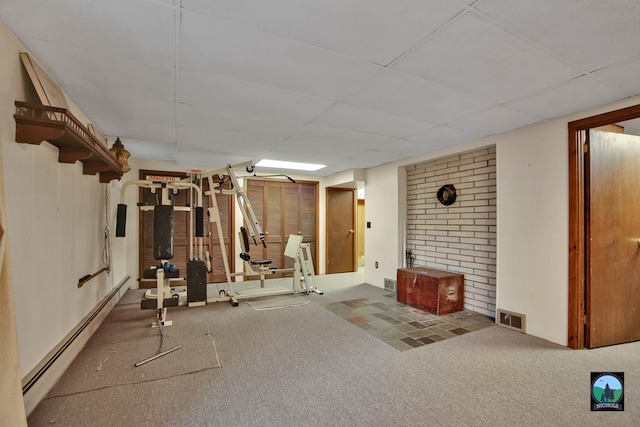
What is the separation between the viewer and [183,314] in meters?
3.68

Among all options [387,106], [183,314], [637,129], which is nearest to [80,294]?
[183,314]

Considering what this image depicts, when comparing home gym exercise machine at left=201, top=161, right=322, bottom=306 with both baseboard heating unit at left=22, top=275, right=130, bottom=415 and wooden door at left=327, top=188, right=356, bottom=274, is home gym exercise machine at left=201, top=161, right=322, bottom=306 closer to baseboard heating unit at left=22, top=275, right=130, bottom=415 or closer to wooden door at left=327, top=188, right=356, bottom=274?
wooden door at left=327, top=188, right=356, bottom=274

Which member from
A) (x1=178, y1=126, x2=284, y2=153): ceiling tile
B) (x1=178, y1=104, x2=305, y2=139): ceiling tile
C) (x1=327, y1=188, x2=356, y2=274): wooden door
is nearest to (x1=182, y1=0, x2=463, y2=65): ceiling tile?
(x1=178, y1=104, x2=305, y2=139): ceiling tile

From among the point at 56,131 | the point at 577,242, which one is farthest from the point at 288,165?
the point at 577,242

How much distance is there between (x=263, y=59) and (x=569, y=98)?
249cm

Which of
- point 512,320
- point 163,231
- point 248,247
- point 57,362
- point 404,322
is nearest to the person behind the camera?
point 57,362

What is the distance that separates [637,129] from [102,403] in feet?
18.3

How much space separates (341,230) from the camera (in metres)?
6.89

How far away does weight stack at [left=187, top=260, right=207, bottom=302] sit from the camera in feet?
13.0

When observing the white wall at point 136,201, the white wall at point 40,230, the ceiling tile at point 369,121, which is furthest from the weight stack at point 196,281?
the ceiling tile at point 369,121

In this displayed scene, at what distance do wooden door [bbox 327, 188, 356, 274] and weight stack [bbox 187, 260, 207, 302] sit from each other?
128 inches

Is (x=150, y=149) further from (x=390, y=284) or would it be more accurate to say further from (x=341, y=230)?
(x=390, y=284)

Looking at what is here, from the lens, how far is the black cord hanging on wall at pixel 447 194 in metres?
4.24

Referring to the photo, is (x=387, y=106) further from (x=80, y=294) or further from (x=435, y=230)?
(x=80, y=294)
